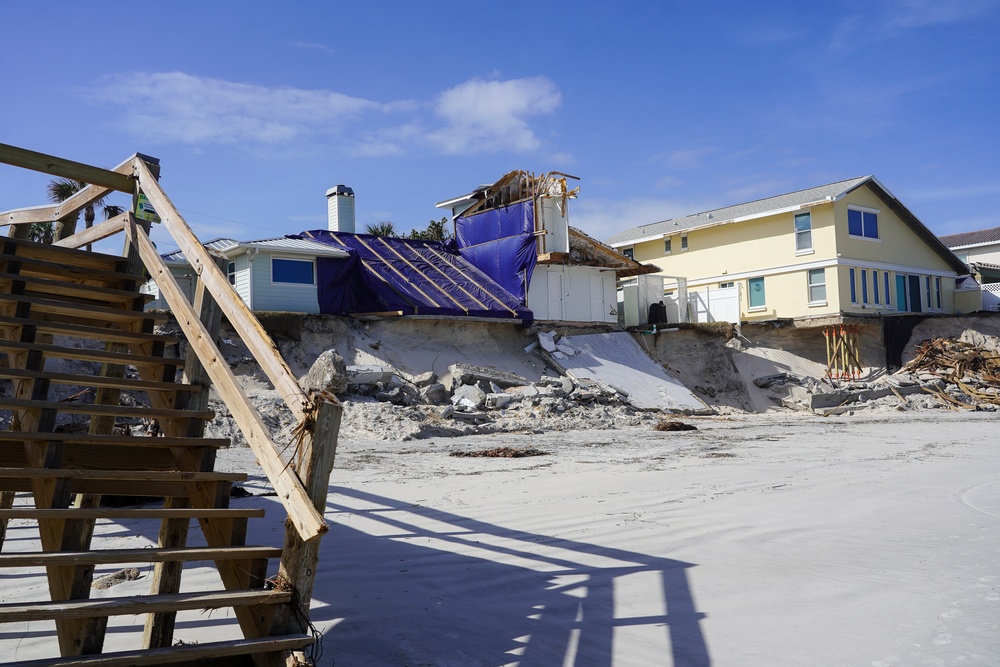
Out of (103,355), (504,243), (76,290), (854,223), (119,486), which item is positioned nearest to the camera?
(119,486)

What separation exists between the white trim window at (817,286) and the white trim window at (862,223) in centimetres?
215

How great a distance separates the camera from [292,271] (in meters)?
23.3

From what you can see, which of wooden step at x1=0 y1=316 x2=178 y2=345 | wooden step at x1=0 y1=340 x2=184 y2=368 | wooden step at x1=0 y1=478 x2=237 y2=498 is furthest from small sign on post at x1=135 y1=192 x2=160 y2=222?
wooden step at x1=0 y1=478 x2=237 y2=498

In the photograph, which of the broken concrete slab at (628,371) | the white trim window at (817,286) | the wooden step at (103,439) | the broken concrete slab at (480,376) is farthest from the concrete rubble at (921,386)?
the wooden step at (103,439)

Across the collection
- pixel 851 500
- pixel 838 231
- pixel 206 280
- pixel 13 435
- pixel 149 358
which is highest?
pixel 838 231

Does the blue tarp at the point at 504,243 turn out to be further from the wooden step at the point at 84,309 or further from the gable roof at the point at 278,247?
the wooden step at the point at 84,309

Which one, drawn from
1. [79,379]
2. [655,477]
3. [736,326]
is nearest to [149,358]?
[79,379]

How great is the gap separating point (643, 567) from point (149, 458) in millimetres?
3436

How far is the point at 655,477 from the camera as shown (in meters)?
10.2

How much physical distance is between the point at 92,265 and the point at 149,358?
1.87 metres

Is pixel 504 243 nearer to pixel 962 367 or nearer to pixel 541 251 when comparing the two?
pixel 541 251

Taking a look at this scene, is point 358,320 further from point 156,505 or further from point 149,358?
point 149,358

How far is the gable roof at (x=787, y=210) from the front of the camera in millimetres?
31781

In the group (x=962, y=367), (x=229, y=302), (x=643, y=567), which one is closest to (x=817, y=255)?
(x=962, y=367)
